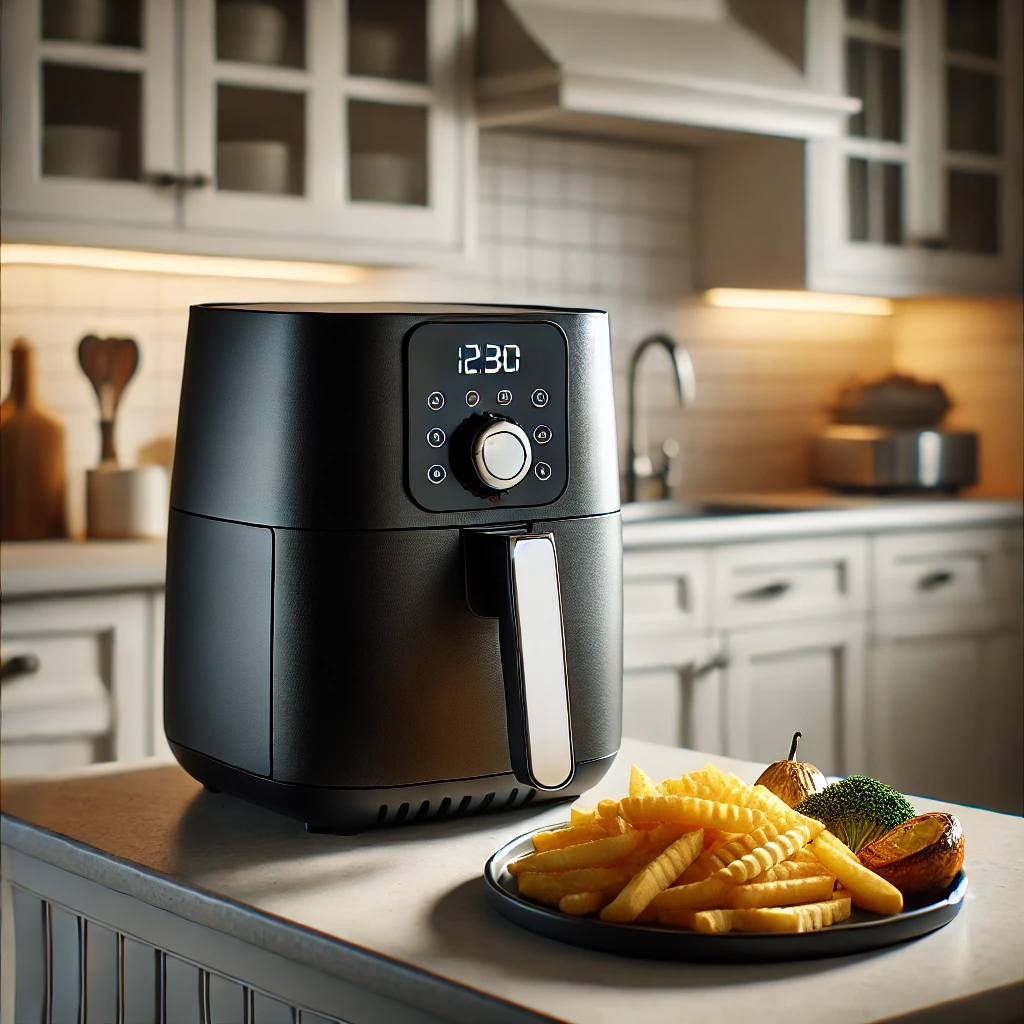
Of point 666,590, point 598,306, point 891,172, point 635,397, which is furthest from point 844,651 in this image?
point 891,172

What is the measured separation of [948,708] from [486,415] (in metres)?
2.61

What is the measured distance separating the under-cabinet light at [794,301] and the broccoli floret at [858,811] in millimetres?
2687

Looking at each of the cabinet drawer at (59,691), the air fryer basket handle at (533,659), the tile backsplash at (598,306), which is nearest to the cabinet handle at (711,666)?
the tile backsplash at (598,306)

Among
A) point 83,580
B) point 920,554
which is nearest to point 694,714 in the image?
point 920,554

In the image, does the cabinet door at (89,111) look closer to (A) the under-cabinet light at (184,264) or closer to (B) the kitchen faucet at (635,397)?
(A) the under-cabinet light at (184,264)

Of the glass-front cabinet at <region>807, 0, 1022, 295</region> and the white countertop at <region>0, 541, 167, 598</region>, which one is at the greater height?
the glass-front cabinet at <region>807, 0, 1022, 295</region>

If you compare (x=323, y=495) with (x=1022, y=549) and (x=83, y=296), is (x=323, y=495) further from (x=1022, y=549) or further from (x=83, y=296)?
(x=1022, y=549)

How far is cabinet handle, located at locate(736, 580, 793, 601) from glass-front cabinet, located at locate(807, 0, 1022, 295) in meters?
0.78

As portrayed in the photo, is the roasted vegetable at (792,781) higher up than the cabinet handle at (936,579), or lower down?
higher up

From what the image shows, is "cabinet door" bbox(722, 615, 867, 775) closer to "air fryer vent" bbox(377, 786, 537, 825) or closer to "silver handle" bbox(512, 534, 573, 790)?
"air fryer vent" bbox(377, 786, 537, 825)

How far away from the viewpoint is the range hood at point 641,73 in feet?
8.84

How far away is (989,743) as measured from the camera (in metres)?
3.28

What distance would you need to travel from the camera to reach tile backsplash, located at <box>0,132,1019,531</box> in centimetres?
258

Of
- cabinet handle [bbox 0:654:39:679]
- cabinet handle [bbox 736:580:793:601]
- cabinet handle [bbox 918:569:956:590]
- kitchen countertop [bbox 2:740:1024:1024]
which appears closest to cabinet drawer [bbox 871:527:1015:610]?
cabinet handle [bbox 918:569:956:590]
